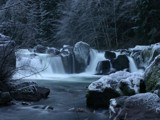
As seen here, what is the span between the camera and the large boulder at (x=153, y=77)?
1068 centimetres

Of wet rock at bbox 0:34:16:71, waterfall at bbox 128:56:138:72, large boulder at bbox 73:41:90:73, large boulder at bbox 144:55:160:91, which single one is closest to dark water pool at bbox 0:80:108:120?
wet rock at bbox 0:34:16:71

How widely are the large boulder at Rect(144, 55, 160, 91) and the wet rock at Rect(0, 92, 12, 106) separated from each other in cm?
428

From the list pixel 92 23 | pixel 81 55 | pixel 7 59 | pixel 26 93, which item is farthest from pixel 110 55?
pixel 7 59

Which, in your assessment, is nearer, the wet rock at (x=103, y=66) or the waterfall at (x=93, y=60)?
the wet rock at (x=103, y=66)

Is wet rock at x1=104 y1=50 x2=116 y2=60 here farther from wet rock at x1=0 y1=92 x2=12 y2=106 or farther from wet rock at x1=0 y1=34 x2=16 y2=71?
wet rock at x1=0 y1=92 x2=12 y2=106

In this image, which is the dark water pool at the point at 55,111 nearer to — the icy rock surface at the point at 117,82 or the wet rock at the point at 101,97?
the wet rock at the point at 101,97

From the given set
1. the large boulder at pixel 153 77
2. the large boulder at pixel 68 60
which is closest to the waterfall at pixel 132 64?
the large boulder at pixel 68 60

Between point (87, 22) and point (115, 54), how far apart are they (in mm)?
13736

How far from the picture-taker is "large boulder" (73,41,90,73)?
28.2 m

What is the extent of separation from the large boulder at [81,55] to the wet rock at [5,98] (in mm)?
15513

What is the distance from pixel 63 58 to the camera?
1071 inches

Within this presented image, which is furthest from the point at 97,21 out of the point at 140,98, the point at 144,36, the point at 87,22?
the point at 140,98

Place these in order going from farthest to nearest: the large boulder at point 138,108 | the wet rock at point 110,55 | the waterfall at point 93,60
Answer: the waterfall at point 93,60 → the wet rock at point 110,55 → the large boulder at point 138,108

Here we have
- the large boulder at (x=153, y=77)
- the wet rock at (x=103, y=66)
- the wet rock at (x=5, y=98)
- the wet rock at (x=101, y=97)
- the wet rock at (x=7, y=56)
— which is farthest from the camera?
the wet rock at (x=103, y=66)
